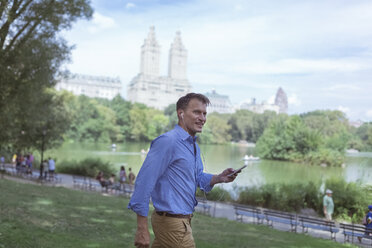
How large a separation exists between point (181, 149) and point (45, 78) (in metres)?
15.8

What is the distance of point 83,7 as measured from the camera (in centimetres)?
1554

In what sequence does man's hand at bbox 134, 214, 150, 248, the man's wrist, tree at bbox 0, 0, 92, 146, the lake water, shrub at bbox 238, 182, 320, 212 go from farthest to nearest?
1. the lake water
2. shrub at bbox 238, 182, 320, 212
3. tree at bbox 0, 0, 92, 146
4. the man's wrist
5. man's hand at bbox 134, 214, 150, 248

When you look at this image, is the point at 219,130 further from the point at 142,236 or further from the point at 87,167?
the point at 142,236

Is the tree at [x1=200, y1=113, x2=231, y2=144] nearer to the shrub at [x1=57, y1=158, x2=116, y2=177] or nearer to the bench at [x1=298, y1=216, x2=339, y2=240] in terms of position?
the shrub at [x1=57, y1=158, x2=116, y2=177]

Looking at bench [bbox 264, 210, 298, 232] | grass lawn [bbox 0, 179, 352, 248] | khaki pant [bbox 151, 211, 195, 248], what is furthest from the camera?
bench [bbox 264, 210, 298, 232]

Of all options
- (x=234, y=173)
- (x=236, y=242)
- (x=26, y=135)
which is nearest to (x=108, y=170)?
(x=26, y=135)

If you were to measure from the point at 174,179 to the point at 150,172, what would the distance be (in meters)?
0.21

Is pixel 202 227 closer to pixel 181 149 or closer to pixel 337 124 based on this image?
pixel 181 149

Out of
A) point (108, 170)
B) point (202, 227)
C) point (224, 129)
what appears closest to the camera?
point (202, 227)

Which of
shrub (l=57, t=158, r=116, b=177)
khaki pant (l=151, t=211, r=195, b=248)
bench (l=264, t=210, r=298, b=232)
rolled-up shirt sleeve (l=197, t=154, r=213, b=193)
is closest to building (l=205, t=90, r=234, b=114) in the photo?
shrub (l=57, t=158, r=116, b=177)

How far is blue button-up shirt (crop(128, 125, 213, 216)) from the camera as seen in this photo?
252 cm

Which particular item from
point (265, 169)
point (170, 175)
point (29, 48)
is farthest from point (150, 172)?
point (265, 169)

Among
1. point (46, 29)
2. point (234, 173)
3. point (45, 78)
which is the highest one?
point (46, 29)

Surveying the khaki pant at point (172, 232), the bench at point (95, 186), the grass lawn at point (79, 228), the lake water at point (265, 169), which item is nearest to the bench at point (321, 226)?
the grass lawn at point (79, 228)
